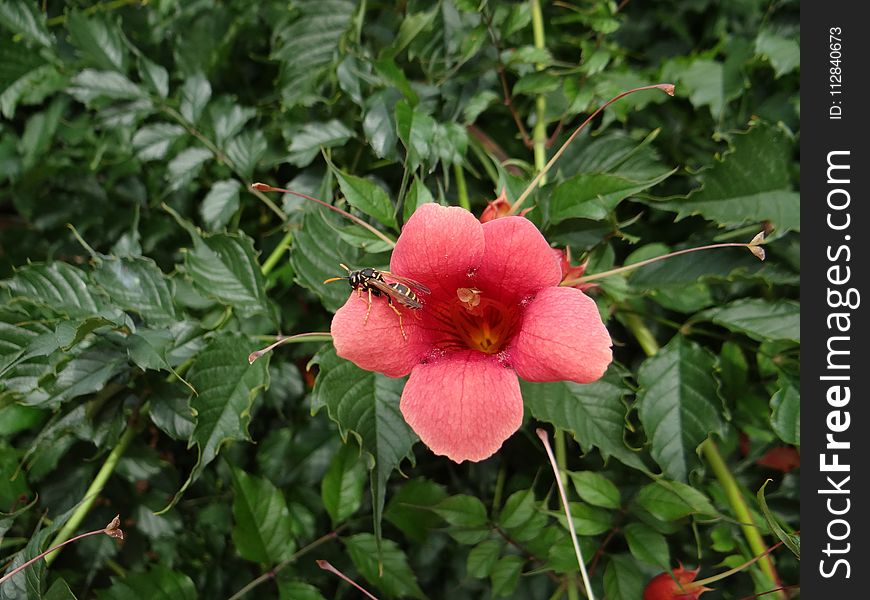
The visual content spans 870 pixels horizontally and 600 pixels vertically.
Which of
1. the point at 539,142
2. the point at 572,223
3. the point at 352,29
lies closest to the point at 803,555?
the point at 572,223

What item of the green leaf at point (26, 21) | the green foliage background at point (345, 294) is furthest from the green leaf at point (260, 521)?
the green leaf at point (26, 21)

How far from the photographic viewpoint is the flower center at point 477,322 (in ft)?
3.09

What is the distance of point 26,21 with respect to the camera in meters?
1.44

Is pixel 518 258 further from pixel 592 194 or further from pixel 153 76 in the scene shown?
pixel 153 76

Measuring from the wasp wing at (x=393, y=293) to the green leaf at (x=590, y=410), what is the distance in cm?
26

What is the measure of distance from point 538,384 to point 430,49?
0.74 m

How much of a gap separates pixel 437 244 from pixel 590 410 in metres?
0.39

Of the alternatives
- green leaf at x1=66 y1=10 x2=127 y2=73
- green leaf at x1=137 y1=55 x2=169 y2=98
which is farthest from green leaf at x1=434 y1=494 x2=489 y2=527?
green leaf at x1=66 y1=10 x2=127 y2=73

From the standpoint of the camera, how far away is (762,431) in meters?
1.17

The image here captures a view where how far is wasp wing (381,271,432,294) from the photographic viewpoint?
0.82 m

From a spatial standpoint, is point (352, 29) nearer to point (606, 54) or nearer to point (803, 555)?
point (606, 54)

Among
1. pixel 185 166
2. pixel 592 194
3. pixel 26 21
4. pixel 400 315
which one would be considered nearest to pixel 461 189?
pixel 592 194

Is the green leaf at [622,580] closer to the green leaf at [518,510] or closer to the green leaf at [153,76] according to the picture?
the green leaf at [518,510]

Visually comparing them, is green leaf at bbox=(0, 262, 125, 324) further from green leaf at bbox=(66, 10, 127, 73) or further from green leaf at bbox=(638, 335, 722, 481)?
green leaf at bbox=(638, 335, 722, 481)
